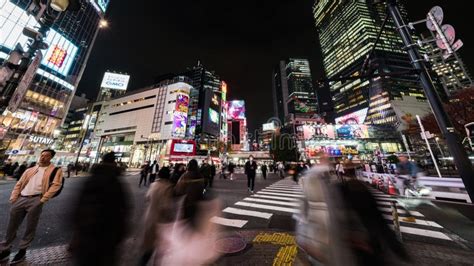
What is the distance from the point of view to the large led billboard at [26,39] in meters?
28.4

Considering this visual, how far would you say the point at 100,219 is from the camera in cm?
201

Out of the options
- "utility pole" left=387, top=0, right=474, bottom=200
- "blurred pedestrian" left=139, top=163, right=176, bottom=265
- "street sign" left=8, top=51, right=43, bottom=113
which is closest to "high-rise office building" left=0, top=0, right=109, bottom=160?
"street sign" left=8, top=51, right=43, bottom=113

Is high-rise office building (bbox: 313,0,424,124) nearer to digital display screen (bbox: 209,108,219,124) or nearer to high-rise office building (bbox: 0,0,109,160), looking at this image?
digital display screen (bbox: 209,108,219,124)

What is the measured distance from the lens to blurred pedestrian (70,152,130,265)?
1.93 metres

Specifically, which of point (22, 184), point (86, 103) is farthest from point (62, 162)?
point (22, 184)

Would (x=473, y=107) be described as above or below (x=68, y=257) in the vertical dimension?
above

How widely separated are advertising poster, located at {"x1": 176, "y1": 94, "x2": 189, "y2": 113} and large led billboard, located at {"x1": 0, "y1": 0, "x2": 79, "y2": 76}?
2742 cm

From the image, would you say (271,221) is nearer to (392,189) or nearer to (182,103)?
(392,189)

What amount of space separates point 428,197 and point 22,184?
1301 cm

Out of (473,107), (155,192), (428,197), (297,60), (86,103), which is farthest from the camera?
(297,60)

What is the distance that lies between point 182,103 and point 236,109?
27.7 m

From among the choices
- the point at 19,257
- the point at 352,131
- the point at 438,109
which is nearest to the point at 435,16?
the point at 438,109

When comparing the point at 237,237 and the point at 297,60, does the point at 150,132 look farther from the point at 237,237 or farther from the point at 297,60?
the point at 297,60

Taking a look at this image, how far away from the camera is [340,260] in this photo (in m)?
1.85
